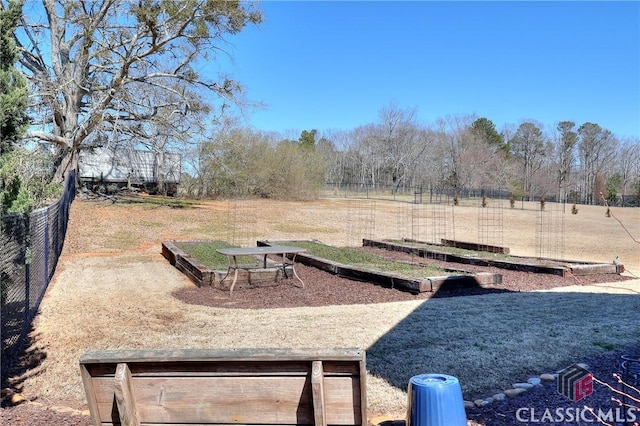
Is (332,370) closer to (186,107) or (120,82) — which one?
(120,82)

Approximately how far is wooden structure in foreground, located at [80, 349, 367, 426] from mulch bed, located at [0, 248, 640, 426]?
1344 mm

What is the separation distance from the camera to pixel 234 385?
230 cm

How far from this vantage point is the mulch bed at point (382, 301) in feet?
11.0

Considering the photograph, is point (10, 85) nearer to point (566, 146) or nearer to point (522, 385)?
point (522, 385)

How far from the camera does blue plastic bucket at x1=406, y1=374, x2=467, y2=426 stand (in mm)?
2426

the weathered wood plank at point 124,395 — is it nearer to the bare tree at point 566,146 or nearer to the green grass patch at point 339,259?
the green grass patch at point 339,259

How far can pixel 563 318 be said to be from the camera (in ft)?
19.9

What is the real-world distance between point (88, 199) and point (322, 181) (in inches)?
702

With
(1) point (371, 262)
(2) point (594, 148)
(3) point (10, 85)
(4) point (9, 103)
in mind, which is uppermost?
(2) point (594, 148)

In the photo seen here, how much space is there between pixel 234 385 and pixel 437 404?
988mm

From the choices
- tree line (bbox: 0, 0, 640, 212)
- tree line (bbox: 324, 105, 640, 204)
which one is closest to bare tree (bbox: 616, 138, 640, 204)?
tree line (bbox: 324, 105, 640, 204)

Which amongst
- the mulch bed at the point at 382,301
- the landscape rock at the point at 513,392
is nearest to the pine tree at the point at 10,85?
the mulch bed at the point at 382,301

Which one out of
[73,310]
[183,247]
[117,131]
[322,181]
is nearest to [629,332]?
[73,310]

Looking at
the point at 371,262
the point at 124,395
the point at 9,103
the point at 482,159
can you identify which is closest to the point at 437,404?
the point at 124,395
